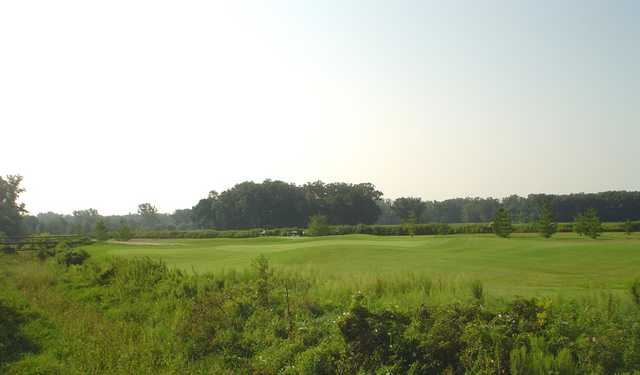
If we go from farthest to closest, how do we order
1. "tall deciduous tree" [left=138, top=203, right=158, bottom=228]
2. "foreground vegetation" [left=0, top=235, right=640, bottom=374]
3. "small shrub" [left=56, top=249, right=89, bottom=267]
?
"tall deciduous tree" [left=138, top=203, right=158, bottom=228], "small shrub" [left=56, top=249, right=89, bottom=267], "foreground vegetation" [left=0, top=235, right=640, bottom=374]

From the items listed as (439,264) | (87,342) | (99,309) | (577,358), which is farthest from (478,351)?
(439,264)

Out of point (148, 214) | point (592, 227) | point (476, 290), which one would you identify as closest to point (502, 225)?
point (592, 227)

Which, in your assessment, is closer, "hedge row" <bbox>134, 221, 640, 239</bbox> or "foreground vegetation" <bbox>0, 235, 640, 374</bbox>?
"foreground vegetation" <bbox>0, 235, 640, 374</bbox>

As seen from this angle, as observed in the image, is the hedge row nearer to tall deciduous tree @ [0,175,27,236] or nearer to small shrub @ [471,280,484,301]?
tall deciduous tree @ [0,175,27,236]

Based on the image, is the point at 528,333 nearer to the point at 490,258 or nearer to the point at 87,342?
the point at 87,342

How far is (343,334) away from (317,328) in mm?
1241

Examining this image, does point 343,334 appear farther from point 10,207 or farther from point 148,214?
point 148,214

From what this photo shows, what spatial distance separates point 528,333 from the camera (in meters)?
7.87

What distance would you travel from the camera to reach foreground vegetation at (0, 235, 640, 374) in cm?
762

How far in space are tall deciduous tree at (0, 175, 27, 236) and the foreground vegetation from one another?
105823mm

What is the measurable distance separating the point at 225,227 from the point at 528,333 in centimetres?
12843

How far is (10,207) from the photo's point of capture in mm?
113562

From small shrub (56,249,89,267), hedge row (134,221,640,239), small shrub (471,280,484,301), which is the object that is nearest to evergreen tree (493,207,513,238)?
hedge row (134,221,640,239)

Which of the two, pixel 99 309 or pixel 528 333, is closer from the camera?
pixel 528 333
